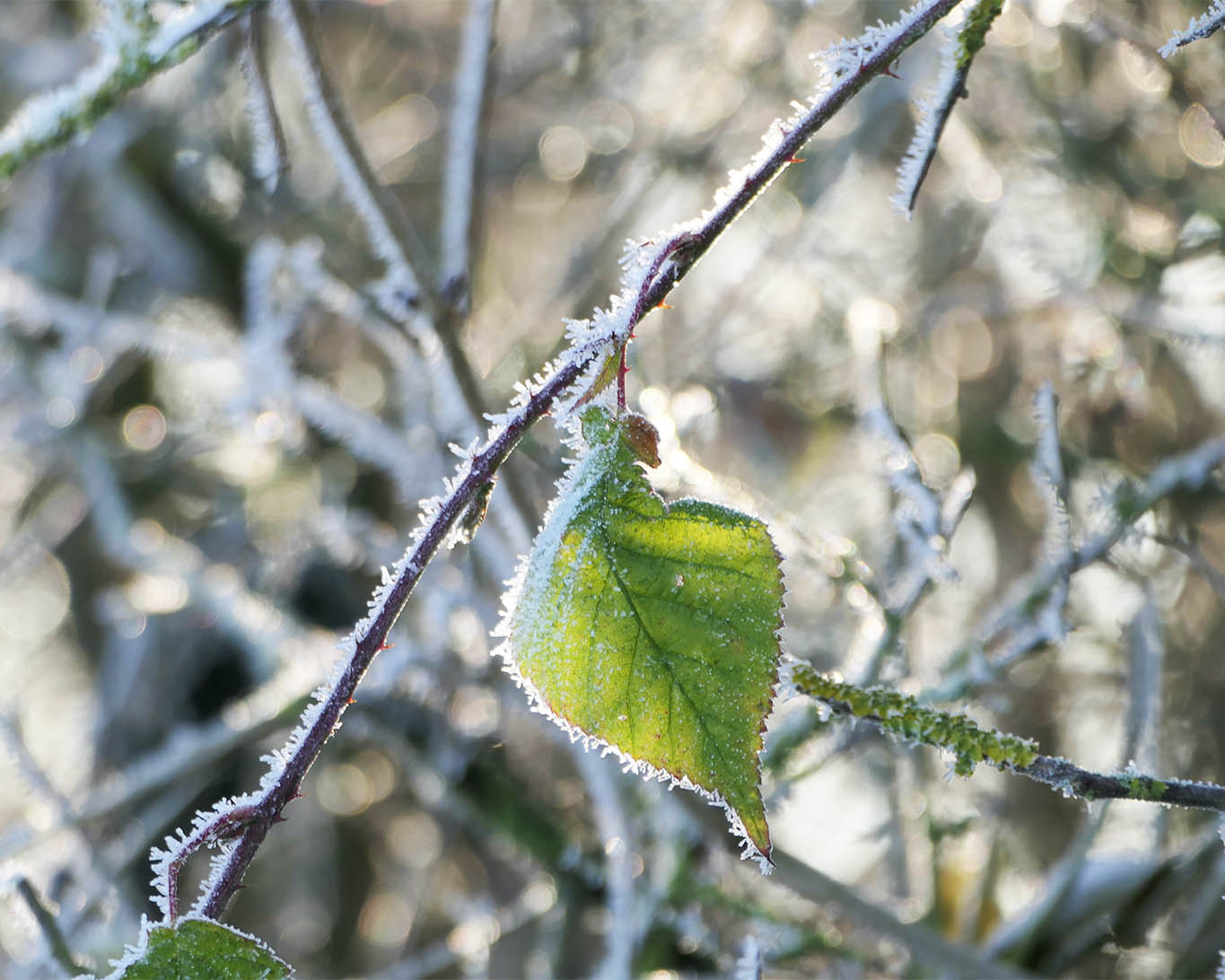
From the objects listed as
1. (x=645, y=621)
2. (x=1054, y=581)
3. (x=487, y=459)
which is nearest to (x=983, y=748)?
(x=645, y=621)

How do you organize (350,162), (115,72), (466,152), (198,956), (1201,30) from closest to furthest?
1. (198,956)
2. (1201,30)
3. (115,72)
4. (350,162)
5. (466,152)

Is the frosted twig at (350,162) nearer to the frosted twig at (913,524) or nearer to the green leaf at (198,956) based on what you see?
the frosted twig at (913,524)

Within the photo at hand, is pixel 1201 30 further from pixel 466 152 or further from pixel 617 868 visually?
pixel 617 868

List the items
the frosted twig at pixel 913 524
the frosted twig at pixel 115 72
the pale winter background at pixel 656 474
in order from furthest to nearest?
the pale winter background at pixel 656 474
the frosted twig at pixel 913 524
the frosted twig at pixel 115 72

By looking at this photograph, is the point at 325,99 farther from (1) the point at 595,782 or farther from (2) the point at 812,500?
(2) the point at 812,500

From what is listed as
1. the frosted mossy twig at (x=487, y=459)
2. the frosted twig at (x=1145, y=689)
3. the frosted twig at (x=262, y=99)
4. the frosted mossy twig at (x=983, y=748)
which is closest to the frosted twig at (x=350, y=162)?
the frosted twig at (x=262, y=99)

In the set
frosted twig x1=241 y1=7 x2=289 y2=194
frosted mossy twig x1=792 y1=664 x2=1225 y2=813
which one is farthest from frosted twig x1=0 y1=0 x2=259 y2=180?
frosted mossy twig x1=792 y1=664 x2=1225 y2=813
